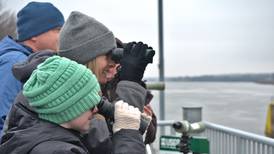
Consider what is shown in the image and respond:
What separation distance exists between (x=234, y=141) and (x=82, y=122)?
3.19m

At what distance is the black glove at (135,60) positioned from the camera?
2.11m

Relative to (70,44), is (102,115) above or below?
below

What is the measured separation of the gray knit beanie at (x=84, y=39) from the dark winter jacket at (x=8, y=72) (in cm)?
62

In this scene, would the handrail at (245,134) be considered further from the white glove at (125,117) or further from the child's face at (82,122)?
the child's face at (82,122)

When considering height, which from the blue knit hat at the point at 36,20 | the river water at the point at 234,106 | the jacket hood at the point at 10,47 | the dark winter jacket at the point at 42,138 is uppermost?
the blue knit hat at the point at 36,20

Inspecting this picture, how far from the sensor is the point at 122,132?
197 cm

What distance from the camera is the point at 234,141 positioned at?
4812 mm

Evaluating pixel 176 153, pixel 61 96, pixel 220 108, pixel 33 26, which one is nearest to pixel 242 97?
pixel 220 108

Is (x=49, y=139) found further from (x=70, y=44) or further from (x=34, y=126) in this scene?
(x=70, y=44)

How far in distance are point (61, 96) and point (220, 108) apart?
50.6ft

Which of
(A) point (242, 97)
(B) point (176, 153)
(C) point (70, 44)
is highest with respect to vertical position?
(C) point (70, 44)

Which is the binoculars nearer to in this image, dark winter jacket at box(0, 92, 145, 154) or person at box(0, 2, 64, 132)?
dark winter jacket at box(0, 92, 145, 154)

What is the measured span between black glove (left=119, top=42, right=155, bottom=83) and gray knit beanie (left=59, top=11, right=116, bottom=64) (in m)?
0.18

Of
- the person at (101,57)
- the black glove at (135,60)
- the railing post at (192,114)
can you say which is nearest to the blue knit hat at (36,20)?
the person at (101,57)
